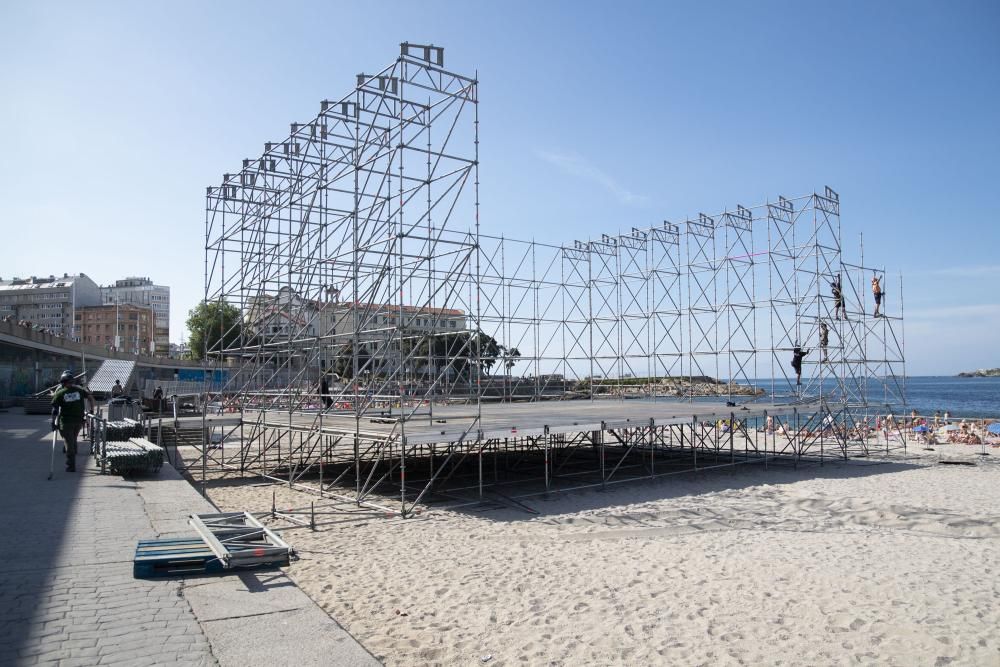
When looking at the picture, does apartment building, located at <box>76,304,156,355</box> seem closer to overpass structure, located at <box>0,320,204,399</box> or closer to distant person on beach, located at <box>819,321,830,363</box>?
overpass structure, located at <box>0,320,204,399</box>

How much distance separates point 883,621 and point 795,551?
2448 millimetres

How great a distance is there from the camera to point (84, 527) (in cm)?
696

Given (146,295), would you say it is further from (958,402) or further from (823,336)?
(823,336)

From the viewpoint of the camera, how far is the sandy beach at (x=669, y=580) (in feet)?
17.5

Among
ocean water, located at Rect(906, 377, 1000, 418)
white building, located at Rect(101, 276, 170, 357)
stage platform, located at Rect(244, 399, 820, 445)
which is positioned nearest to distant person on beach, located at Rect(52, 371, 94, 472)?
stage platform, located at Rect(244, 399, 820, 445)

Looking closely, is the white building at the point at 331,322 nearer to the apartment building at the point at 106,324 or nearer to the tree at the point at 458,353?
the tree at the point at 458,353

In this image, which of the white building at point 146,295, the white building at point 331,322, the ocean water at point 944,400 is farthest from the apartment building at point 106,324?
the white building at point 331,322

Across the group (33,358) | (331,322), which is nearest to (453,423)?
(331,322)

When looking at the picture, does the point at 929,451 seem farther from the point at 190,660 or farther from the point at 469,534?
the point at 190,660

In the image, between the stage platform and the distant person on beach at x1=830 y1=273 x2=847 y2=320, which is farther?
the distant person on beach at x1=830 y1=273 x2=847 y2=320

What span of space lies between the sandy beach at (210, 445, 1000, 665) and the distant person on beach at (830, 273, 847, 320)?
6637 mm

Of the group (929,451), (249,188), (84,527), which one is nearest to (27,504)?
(84,527)

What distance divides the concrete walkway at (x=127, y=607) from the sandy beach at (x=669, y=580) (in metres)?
0.80

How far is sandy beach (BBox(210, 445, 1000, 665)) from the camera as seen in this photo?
5.34 meters
